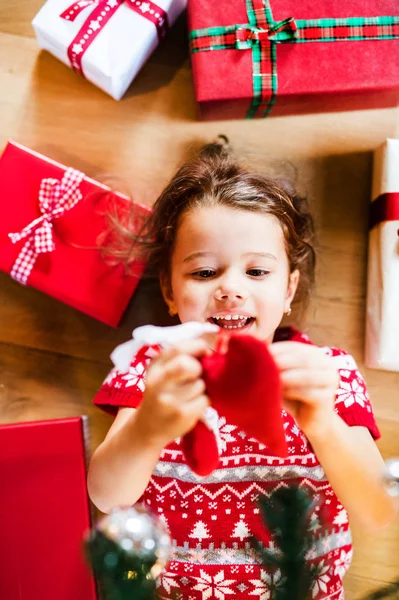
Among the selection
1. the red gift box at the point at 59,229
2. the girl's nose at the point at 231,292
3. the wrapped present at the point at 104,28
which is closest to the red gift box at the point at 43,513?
the red gift box at the point at 59,229

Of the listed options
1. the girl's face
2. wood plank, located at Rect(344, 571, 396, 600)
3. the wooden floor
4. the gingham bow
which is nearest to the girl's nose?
the girl's face

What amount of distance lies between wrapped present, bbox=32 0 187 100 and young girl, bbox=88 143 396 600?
0.69 feet

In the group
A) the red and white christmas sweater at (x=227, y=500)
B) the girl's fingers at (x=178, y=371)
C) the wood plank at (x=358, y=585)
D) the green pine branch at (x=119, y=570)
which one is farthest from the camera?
the wood plank at (x=358, y=585)

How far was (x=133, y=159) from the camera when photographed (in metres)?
0.96

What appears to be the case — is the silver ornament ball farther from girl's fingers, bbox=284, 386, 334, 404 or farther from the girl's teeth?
the girl's teeth

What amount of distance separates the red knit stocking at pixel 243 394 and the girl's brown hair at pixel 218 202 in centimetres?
34

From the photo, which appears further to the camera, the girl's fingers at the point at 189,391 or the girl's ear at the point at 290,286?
the girl's ear at the point at 290,286

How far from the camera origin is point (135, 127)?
3.17ft

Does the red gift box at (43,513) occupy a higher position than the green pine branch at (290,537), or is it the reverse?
the green pine branch at (290,537)

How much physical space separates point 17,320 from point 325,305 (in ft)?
1.87

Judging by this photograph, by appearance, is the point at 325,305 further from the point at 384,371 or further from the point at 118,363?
the point at 118,363

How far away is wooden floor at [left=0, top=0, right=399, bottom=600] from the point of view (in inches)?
37.5

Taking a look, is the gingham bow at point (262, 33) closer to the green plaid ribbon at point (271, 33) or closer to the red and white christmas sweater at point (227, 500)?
the green plaid ribbon at point (271, 33)

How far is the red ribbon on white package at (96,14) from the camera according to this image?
84 centimetres
